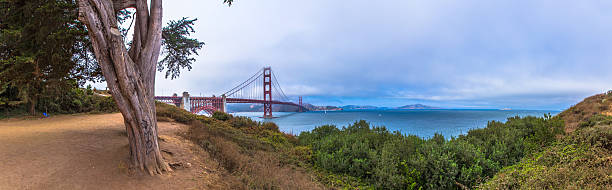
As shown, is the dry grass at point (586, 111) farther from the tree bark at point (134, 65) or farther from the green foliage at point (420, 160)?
the tree bark at point (134, 65)

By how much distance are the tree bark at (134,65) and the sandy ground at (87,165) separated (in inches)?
13.8

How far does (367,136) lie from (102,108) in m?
16.2

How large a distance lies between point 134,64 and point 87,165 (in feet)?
6.93

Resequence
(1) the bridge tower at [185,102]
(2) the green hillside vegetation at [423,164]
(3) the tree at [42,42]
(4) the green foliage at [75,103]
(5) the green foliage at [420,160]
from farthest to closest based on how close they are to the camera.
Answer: (1) the bridge tower at [185,102] < (4) the green foliage at [75,103] < (3) the tree at [42,42] < (5) the green foliage at [420,160] < (2) the green hillside vegetation at [423,164]

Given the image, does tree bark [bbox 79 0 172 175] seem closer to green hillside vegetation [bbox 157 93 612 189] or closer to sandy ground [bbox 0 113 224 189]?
sandy ground [bbox 0 113 224 189]

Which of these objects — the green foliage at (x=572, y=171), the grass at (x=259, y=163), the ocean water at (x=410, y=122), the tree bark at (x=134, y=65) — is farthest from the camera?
the ocean water at (x=410, y=122)

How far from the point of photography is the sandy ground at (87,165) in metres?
4.07

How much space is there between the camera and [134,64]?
14.9 ft

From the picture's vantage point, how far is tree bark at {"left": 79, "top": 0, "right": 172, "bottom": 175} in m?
4.05

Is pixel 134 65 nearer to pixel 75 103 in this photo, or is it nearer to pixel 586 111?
pixel 75 103

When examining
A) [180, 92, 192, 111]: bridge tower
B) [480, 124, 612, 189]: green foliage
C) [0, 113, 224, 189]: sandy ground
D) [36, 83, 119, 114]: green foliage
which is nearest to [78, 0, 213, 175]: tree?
[0, 113, 224, 189]: sandy ground

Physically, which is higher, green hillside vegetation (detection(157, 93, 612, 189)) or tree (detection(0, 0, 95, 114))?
tree (detection(0, 0, 95, 114))

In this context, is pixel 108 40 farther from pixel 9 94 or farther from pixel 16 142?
pixel 9 94

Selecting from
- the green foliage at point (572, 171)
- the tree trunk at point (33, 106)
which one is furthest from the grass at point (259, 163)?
the tree trunk at point (33, 106)
